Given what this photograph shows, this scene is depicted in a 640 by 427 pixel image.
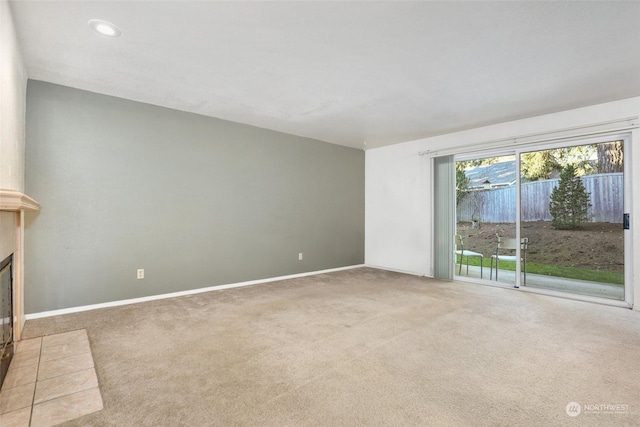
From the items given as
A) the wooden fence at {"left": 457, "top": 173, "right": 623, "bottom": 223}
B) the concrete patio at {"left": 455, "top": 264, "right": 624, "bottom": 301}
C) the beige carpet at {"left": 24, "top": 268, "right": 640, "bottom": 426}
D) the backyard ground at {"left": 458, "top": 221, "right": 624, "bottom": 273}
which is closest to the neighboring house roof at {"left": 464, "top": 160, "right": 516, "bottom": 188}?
the wooden fence at {"left": 457, "top": 173, "right": 623, "bottom": 223}

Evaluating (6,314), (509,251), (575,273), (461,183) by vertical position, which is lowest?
(575,273)

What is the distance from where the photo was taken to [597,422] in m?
1.50

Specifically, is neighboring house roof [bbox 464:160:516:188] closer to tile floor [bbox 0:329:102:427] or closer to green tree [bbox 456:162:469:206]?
green tree [bbox 456:162:469:206]

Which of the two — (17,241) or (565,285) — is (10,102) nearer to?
(17,241)

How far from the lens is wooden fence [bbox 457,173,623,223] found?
361cm

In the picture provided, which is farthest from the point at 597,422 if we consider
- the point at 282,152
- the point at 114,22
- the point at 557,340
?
the point at 282,152

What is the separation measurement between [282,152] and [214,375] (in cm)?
353

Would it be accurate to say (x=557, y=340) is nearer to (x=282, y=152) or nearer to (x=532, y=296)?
(x=532, y=296)

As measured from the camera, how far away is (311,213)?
516 centimetres

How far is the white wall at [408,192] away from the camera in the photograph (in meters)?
4.10

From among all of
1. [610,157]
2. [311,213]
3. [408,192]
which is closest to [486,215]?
[408,192]

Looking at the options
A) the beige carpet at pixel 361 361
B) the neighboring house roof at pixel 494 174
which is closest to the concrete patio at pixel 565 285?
the beige carpet at pixel 361 361

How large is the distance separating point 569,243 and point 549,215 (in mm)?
464

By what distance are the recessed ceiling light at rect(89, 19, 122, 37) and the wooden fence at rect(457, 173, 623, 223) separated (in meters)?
4.88
